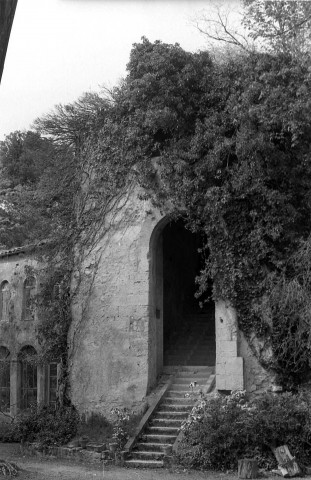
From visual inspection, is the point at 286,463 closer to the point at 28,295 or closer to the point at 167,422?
the point at 167,422

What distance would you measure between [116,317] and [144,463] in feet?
11.9

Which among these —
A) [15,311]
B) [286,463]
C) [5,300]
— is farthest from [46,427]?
[286,463]

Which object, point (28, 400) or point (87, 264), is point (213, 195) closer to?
point (87, 264)

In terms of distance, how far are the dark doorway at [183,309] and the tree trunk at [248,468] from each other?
16.6 ft

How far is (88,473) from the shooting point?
38.2 feet

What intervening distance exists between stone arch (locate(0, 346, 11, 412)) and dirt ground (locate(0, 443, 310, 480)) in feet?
17.9

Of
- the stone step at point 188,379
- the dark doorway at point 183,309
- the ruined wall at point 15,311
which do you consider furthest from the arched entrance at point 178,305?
the ruined wall at point 15,311

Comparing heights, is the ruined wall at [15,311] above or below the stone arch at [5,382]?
above

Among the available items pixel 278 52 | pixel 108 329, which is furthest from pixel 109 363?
pixel 278 52

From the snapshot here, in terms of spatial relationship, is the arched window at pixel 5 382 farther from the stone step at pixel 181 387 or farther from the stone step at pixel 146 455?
the stone step at pixel 146 455

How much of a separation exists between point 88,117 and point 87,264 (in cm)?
363

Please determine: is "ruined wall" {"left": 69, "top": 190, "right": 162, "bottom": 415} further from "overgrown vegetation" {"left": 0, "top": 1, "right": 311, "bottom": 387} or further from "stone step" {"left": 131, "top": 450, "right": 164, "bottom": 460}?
"stone step" {"left": 131, "top": 450, "right": 164, "bottom": 460}

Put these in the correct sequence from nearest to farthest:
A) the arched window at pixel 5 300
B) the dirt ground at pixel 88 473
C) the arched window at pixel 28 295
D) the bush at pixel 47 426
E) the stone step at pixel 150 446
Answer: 1. the dirt ground at pixel 88 473
2. the stone step at pixel 150 446
3. the bush at pixel 47 426
4. the arched window at pixel 28 295
5. the arched window at pixel 5 300

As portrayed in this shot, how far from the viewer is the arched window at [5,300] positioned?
1920 cm
